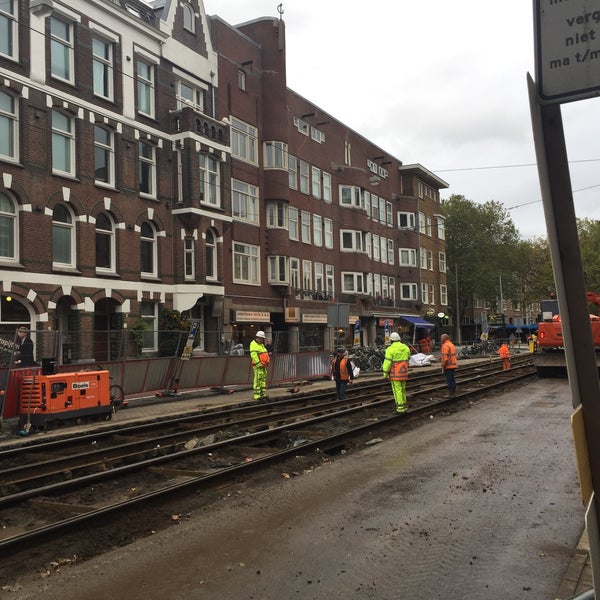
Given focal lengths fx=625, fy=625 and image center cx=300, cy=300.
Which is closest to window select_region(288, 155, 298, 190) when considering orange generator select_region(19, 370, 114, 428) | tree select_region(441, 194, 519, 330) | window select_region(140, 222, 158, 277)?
window select_region(140, 222, 158, 277)

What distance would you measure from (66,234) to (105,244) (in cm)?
187

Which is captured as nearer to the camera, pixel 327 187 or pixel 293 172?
pixel 293 172

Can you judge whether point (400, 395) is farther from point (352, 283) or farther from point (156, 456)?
point (352, 283)

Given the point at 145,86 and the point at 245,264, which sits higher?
the point at 145,86

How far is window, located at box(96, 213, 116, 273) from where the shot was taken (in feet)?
77.8

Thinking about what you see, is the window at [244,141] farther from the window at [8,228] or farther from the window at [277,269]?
the window at [8,228]

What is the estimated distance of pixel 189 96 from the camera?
29.1 m

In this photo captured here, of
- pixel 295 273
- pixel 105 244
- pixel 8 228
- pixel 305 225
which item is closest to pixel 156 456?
pixel 8 228

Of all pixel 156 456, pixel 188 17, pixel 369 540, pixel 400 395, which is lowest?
pixel 369 540

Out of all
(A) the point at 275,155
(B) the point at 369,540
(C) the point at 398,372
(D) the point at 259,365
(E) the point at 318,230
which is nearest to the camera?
(B) the point at 369,540

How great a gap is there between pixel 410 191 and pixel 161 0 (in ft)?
96.7

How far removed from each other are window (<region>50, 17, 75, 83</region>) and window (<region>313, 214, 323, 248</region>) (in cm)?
1948

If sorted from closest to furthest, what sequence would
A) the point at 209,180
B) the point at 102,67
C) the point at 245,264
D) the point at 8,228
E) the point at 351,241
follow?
the point at 8,228 < the point at 102,67 < the point at 209,180 < the point at 245,264 < the point at 351,241

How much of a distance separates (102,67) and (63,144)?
407 centimetres
